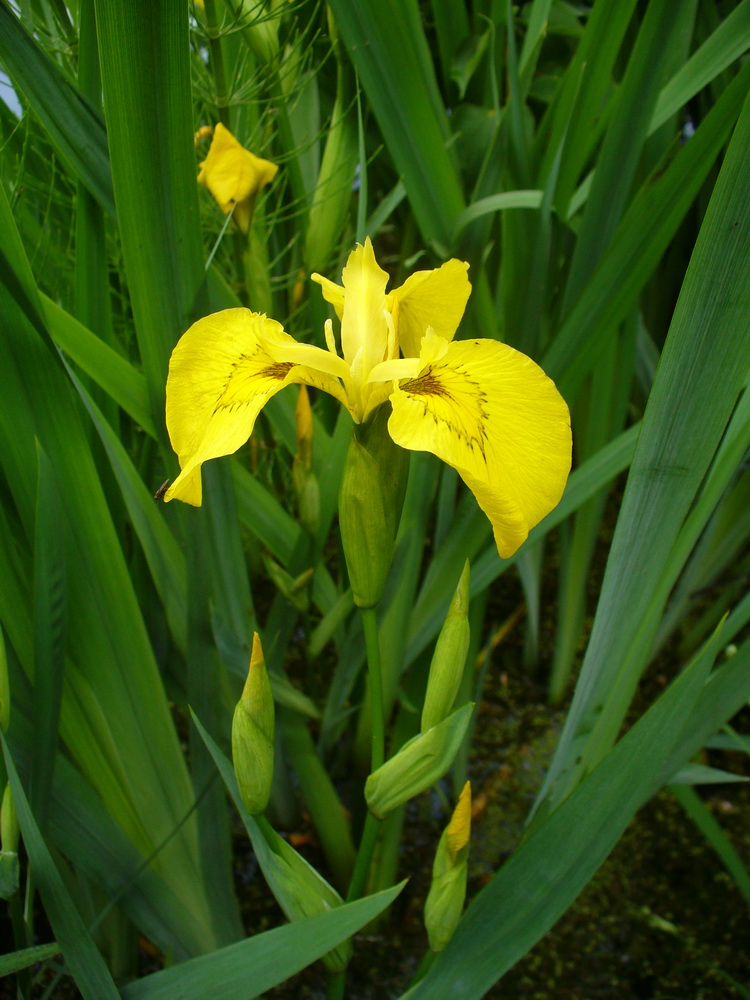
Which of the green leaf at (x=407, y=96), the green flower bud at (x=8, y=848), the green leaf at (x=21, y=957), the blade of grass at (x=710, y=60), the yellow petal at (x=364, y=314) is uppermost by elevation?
the blade of grass at (x=710, y=60)

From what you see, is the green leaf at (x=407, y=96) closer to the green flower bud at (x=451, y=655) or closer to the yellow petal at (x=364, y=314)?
the yellow petal at (x=364, y=314)

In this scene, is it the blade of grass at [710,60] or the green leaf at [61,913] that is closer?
the green leaf at [61,913]

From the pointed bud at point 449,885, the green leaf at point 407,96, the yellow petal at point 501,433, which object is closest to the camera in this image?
the yellow petal at point 501,433

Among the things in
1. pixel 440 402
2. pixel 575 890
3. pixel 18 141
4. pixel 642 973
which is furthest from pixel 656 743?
pixel 18 141

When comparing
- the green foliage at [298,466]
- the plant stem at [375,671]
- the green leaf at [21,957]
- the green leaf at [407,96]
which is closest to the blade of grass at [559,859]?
the green foliage at [298,466]

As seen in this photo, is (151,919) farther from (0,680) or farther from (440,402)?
(440,402)

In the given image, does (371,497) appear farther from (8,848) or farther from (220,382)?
(8,848)
